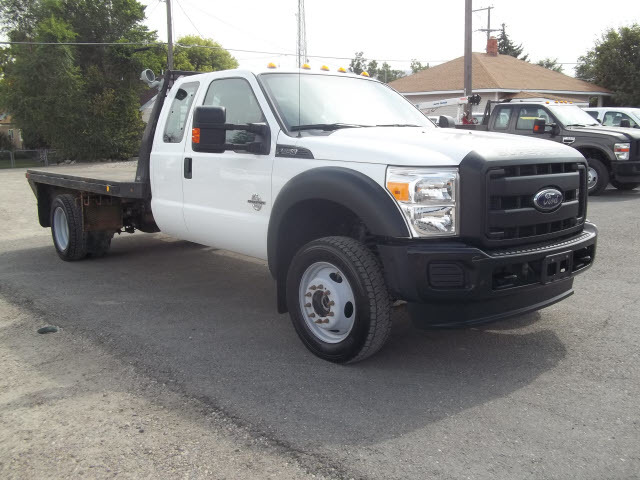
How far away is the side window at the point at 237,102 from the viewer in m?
5.15

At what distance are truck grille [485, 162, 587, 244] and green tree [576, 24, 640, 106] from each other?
3721 centimetres

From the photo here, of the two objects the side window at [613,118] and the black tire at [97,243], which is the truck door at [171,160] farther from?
the side window at [613,118]

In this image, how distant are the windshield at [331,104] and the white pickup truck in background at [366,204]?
0.05 ft

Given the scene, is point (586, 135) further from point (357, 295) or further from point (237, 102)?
point (357, 295)

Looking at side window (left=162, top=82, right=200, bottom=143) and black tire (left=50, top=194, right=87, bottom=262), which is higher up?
side window (left=162, top=82, right=200, bottom=143)

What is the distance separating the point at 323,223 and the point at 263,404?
152cm

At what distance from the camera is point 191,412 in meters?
3.68

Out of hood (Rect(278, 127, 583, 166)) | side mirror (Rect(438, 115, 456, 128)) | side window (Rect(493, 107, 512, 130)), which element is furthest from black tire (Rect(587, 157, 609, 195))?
hood (Rect(278, 127, 583, 166))

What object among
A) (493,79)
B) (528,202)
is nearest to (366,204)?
(528,202)

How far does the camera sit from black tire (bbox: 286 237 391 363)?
Answer: 158 inches

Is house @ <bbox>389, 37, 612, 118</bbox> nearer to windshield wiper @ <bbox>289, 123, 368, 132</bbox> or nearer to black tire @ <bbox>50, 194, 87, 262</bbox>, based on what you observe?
black tire @ <bbox>50, 194, 87, 262</bbox>

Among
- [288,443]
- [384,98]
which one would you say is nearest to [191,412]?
[288,443]

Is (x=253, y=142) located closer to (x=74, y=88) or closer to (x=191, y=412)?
(x=191, y=412)

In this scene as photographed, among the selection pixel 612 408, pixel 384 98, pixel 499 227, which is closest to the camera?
pixel 612 408
